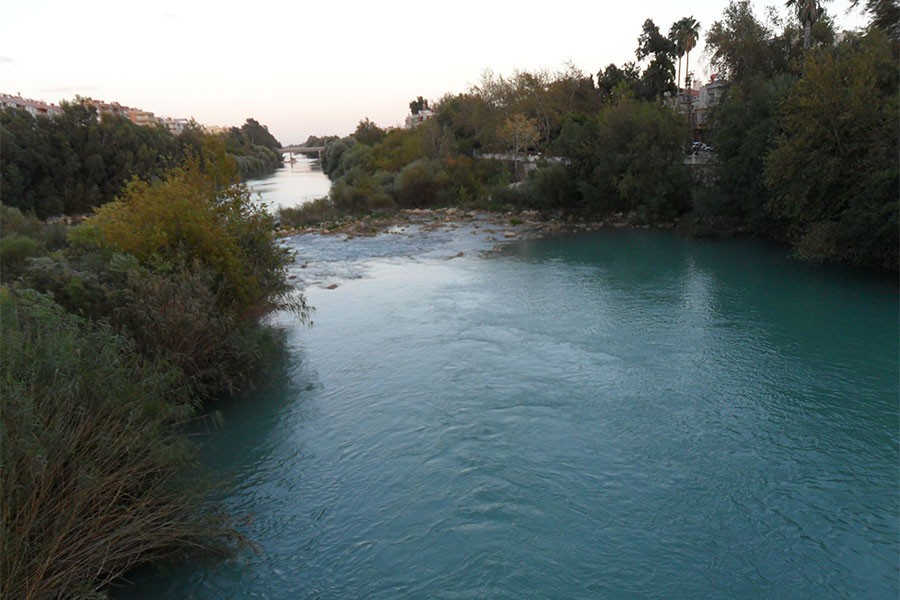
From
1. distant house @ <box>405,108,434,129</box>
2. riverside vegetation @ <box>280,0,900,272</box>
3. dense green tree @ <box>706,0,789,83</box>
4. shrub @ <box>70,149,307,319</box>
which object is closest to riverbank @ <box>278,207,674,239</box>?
riverside vegetation @ <box>280,0,900,272</box>

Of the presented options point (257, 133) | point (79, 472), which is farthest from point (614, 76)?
point (257, 133)

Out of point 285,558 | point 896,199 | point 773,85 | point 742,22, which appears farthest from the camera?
point 742,22

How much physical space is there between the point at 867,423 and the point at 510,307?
378 inches

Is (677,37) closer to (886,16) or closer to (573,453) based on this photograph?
(886,16)

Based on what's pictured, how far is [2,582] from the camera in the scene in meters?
4.75

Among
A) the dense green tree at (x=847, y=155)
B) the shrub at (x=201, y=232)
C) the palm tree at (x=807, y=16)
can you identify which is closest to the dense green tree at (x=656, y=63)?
the palm tree at (x=807, y=16)

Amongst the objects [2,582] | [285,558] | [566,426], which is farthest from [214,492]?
[566,426]

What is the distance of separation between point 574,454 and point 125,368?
20.9 feet

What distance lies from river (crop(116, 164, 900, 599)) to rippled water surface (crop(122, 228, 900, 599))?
1.4 inches

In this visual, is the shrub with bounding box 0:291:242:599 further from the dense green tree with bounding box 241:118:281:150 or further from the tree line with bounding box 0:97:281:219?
the dense green tree with bounding box 241:118:281:150

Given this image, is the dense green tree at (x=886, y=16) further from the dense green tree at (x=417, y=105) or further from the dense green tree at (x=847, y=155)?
the dense green tree at (x=417, y=105)

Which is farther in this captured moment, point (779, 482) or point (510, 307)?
point (510, 307)

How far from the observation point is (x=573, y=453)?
982cm

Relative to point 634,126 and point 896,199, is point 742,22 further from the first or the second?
point 896,199
